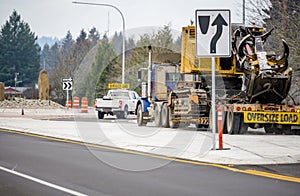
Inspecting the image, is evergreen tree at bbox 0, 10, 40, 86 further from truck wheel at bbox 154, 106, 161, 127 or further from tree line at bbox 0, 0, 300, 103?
truck wheel at bbox 154, 106, 161, 127

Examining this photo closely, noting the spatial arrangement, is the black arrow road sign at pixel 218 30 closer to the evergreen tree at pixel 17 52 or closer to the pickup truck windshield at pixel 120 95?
the pickup truck windshield at pixel 120 95

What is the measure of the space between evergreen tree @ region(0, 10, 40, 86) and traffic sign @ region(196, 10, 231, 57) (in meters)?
95.2

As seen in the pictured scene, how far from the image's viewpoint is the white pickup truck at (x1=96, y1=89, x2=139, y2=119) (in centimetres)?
3794

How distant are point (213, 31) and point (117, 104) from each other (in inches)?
904

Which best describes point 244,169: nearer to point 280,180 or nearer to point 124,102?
point 280,180

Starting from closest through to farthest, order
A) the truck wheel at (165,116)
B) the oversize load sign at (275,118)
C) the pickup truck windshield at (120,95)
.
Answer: the oversize load sign at (275,118) < the truck wheel at (165,116) < the pickup truck windshield at (120,95)

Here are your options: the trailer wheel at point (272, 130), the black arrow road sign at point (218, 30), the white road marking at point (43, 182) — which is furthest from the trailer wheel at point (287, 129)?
the white road marking at point (43, 182)

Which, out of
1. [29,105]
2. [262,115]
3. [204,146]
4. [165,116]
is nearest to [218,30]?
[204,146]

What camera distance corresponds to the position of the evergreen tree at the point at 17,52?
357ft

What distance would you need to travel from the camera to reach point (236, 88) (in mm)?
24094

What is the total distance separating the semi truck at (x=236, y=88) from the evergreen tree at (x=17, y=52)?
84.7 meters

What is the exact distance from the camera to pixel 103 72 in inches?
2522

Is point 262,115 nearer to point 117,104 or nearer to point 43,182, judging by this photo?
point 43,182

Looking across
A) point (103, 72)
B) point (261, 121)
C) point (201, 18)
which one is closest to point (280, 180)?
point (201, 18)
